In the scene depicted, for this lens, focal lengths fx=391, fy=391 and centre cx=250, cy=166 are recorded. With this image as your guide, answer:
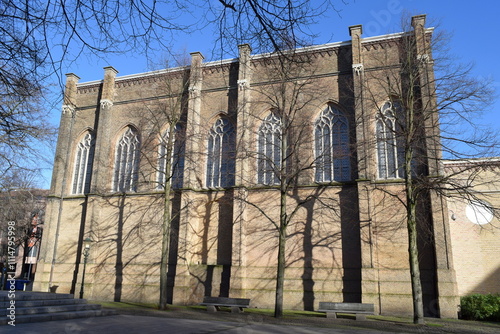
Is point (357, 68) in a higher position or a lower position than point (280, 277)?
higher

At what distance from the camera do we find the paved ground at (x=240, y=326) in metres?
9.04

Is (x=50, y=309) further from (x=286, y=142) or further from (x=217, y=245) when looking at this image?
(x=286, y=142)

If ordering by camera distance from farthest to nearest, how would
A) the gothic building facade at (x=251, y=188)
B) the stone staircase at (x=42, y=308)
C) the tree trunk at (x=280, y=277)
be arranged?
the gothic building facade at (x=251, y=188) < the tree trunk at (x=280, y=277) < the stone staircase at (x=42, y=308)

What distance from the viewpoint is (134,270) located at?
2119 centimetres

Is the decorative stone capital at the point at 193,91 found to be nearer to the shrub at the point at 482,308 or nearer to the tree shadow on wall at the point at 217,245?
the tree shadow on wall at the point at 217,245

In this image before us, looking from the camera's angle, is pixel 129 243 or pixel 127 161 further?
pixel 127 161

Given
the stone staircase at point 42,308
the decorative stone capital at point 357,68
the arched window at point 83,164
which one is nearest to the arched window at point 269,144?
the decorative stone capital at point 357,68

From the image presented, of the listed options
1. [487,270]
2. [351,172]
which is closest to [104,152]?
[351,172]

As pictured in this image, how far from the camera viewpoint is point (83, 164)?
25.1m

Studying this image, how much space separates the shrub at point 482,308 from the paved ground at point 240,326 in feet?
4.78

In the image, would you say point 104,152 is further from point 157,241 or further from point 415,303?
point 415,303

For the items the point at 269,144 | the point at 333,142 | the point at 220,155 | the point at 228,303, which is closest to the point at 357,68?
the point at 333,142

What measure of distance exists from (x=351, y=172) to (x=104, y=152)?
14685 millimetres

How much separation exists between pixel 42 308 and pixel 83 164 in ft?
51.9
